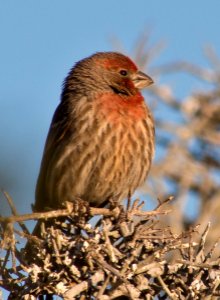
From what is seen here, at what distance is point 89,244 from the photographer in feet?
19.6

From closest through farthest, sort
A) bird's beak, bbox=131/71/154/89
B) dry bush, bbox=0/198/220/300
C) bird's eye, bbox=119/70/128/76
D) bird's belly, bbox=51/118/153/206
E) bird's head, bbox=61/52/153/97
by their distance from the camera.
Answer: dry bush, bbox=0/198/220/300 < bird's belly, bbox=51/118/153/206 < bird's head, bbox=61/52/153/97 < bird's beak, bbox=131/71/154/89 < bird's eye, bbox=119/70/128/76

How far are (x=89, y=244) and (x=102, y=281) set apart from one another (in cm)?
32

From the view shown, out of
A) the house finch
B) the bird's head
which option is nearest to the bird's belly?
the house finch

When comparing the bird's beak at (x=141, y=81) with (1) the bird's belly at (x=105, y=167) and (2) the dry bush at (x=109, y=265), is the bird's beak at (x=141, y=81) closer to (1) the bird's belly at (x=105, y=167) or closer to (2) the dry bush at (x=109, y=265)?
(1) the bird's belly at (x=105, y=167)

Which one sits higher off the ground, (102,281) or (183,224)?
(183,224)

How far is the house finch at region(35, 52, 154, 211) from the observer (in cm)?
852

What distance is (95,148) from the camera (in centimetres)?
848

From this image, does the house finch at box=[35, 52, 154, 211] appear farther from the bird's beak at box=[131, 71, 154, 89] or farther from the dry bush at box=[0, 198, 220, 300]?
the dry bush at box=[0, 198, 220, 300]

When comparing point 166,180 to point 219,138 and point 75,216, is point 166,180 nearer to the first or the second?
point 219,138

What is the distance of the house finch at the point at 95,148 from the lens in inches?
335

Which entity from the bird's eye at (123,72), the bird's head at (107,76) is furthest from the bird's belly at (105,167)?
the bird's eye at (123,72)

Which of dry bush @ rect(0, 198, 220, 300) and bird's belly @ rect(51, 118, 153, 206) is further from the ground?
bird's belly @ rect(51, 118, 153, 206)

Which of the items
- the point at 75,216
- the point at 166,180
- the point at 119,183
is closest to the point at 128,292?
the point at 75,216

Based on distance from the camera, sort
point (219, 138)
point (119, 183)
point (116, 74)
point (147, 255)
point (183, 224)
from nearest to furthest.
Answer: point (147, 255)
point (119, 183)
point (116, 74)
point (183, 224)
point (219, 138)
